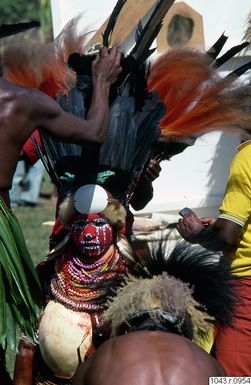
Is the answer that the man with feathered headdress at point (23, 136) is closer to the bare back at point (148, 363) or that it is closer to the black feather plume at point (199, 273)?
the black feather plume at point (199, 273)

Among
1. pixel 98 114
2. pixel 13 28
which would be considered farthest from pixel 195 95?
pixel 13 28

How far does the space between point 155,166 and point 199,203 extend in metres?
1.64

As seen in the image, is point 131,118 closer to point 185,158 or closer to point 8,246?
point 8,246

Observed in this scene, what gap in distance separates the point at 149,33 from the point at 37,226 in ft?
21.0

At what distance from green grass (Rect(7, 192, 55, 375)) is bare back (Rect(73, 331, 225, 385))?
4743mm

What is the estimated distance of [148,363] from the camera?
3096 millimetres

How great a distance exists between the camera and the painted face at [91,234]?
4.09 metres

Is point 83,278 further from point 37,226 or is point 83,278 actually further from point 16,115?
point 37,226

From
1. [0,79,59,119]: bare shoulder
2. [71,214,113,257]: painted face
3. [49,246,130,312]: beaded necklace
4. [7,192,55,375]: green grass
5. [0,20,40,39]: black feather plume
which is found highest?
[0,20,40,39]: black feather plume

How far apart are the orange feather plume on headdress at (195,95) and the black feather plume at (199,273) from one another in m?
0.87

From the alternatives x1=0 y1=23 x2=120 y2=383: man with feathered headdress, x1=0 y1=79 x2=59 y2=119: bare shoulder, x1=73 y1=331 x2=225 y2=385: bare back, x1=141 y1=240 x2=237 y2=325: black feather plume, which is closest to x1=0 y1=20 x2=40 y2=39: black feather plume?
x1=0 y1=23 x2=120 y2=383: man with feathered headdress

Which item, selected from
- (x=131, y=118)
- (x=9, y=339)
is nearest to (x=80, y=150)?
(x=131, y=118)

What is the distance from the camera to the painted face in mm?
4086

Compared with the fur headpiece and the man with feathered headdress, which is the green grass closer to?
the fur headpiece
